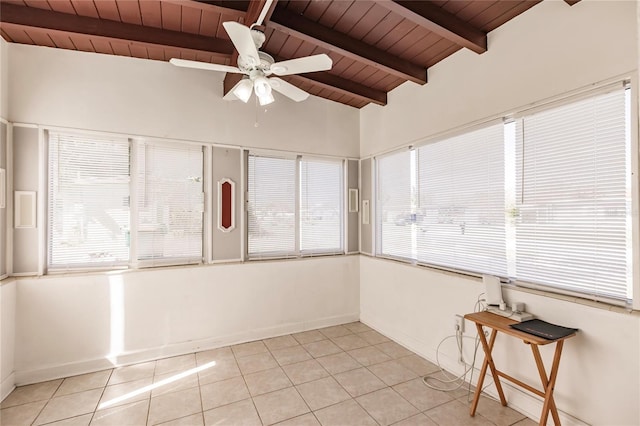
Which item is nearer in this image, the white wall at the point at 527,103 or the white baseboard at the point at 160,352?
the white wall at the point at 527,103

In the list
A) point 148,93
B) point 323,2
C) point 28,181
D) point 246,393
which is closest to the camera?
point 323,2

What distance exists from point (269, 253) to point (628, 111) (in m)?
3.48

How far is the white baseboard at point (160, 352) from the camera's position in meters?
2.81

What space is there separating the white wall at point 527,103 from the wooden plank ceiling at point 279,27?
0.76 ft

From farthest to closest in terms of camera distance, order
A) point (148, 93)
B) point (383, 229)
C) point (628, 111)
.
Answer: point (383, 229) < point (148, 93) < point (628, 111)

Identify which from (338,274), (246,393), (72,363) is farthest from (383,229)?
(72,363)

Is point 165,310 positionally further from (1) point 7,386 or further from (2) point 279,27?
(2) point 279,27

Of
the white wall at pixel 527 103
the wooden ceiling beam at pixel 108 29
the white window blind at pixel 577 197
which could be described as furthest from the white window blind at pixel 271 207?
the white window blind at pixel 577 197

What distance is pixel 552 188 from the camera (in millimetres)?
2240

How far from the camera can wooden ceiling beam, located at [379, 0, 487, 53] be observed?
227cm

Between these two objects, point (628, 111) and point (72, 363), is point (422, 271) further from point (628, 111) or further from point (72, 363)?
point (72, 363)

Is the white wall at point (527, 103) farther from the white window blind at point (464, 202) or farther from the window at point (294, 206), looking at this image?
the window at point (294, 206)

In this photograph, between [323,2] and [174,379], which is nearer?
[323,2]

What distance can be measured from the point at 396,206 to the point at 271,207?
160cm
